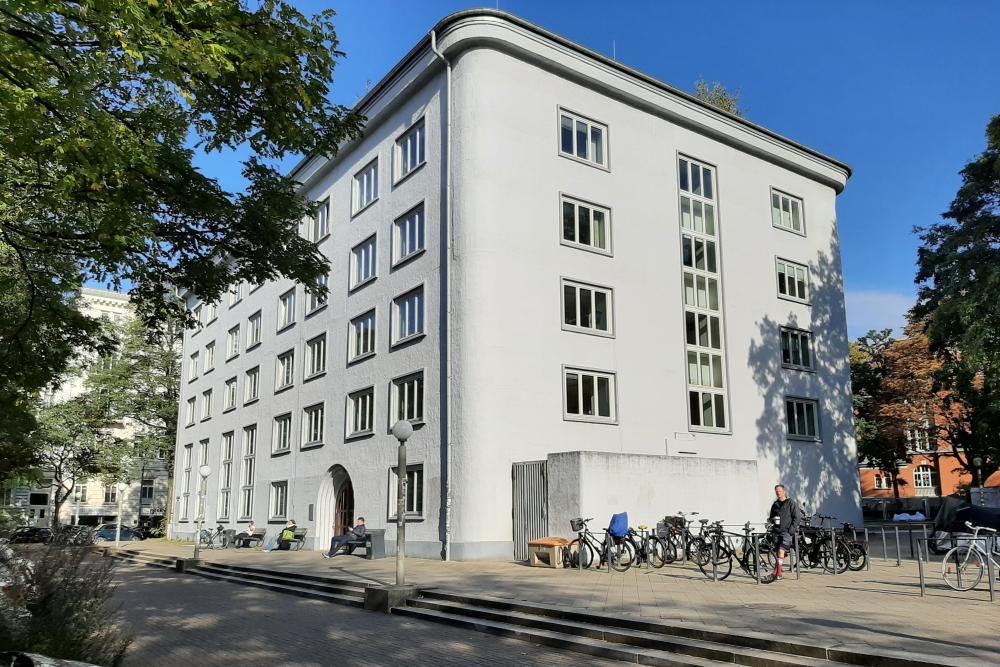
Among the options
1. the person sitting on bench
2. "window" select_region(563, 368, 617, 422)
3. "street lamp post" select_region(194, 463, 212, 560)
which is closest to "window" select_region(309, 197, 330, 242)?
"street lamp post" select_region(194, 463, 212, 560)

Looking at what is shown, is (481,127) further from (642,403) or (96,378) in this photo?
(96,378)

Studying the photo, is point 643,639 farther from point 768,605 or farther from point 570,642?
point 768,605

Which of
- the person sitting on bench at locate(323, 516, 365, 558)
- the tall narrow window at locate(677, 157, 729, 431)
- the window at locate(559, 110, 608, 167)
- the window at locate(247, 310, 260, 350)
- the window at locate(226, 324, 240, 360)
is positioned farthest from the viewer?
the window at locate(226, 324, 240, 360)

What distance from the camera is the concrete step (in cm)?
844

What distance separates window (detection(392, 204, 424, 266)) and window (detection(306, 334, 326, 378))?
22.5 feet

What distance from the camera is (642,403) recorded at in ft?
85.8

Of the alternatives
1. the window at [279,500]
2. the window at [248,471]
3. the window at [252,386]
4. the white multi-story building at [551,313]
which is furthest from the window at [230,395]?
the window at [279,500]

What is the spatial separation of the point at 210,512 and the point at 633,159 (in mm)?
28728

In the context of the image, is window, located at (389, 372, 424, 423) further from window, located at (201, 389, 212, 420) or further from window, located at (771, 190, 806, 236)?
window, located at (201, 389, 212, 420)

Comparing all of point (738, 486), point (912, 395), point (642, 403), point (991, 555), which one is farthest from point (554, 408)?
point (912, 395)

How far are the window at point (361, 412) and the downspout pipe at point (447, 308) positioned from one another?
5180 millimetres

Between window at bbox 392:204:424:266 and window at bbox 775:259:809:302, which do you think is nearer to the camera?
window at bbox 392:204:424:266

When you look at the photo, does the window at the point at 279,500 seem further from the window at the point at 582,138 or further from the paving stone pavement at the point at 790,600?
the window at the point at 582,138

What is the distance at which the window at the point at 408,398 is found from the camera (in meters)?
25.4
